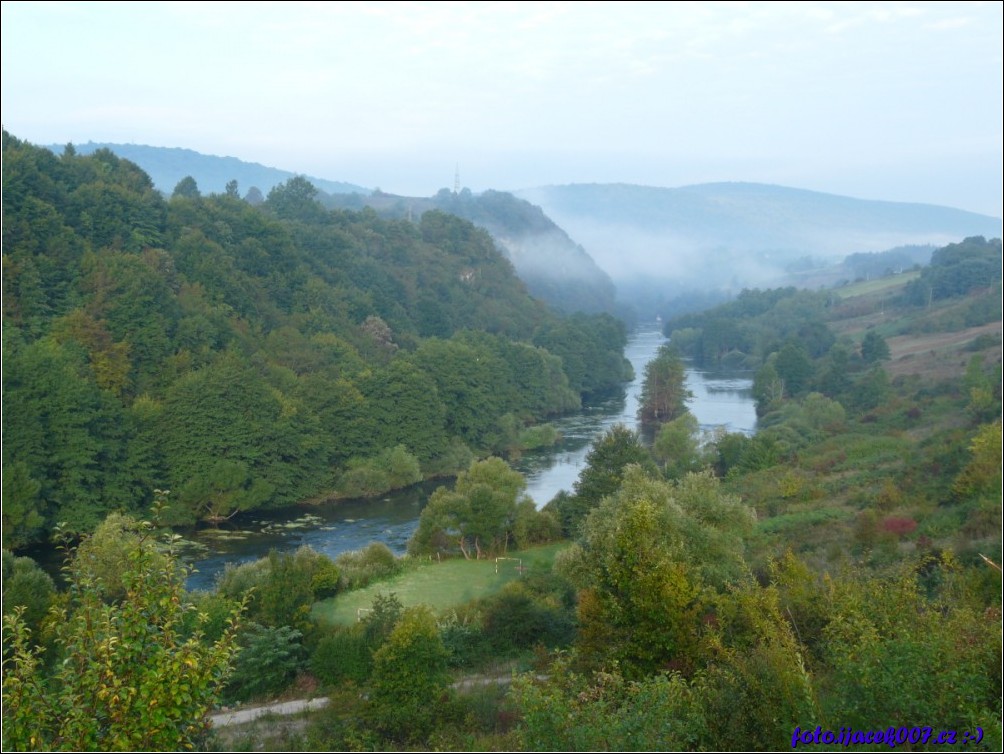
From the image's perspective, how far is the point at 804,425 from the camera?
45.8m

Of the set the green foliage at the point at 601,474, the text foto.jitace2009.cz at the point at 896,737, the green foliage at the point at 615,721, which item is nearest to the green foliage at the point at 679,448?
the green foliage at the point at 601,474

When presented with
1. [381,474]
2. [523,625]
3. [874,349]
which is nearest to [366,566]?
[523,625]

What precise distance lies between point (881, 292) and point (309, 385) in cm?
7963

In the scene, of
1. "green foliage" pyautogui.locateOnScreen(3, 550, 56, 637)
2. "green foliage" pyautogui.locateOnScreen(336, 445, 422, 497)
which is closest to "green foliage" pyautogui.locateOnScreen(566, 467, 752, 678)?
"green foliage" pyautogui.locateOnScreen(3, 550, 56, 637)

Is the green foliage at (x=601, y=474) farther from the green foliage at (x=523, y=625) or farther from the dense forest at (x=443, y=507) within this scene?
the green foliage at (x=523, y=625)

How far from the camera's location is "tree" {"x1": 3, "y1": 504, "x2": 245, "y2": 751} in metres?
5.83

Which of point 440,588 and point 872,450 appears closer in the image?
point 440,588

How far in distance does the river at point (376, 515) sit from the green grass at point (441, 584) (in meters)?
4.38

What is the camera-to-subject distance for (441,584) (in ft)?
82.8

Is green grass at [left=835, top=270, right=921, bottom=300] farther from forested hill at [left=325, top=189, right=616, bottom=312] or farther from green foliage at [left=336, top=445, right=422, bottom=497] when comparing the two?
green foliage at [left=336, top=445, right=422, bottom=497]

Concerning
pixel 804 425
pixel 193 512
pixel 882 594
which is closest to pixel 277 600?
pixel 882 594

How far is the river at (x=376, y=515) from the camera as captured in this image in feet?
108

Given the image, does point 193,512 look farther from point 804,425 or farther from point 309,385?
point 804,425

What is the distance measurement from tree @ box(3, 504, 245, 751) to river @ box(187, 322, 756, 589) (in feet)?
61.3
